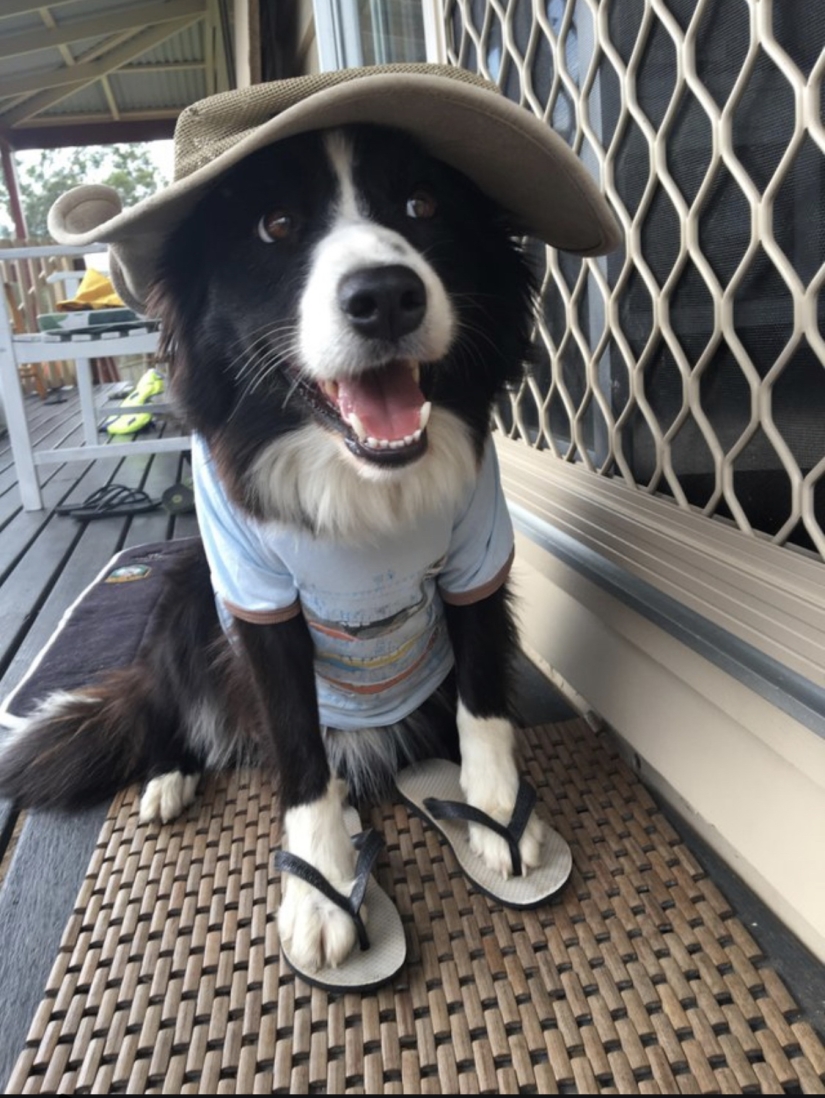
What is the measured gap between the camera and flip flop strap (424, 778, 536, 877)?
3.67 feet

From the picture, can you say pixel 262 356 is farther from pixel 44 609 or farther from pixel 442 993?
pixel 44 609

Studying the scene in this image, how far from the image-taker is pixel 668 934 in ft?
3.36

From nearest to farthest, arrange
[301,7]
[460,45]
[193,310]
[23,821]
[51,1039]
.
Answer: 1. [51,1039]
2. [193,310]
3. [23,821]
4. [460,45]
5. [301,7]

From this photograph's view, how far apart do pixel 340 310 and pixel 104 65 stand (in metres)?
9.12

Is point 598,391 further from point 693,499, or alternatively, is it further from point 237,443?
point 237,443

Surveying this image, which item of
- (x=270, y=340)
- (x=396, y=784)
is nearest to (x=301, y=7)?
(x=270, y=340)

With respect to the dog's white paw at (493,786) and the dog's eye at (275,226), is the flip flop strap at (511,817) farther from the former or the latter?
the dog's eye at (275,226)

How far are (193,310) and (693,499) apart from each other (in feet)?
2.62

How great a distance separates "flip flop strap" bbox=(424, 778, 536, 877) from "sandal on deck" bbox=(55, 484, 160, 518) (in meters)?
2.42

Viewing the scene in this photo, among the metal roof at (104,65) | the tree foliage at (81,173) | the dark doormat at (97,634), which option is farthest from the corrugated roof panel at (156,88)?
the dark doormat at (97,634)

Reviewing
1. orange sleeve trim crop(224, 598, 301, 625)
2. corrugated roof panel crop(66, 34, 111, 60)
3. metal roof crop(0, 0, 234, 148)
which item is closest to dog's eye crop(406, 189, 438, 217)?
orange sleeve trim crop(224, 598, 301, 625)

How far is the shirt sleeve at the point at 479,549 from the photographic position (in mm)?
1211

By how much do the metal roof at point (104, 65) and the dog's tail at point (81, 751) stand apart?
5668 mm

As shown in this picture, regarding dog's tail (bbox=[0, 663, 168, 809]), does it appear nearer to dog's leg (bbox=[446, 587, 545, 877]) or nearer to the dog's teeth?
dog's leg (bbox=[446, 587, 545, 877])
